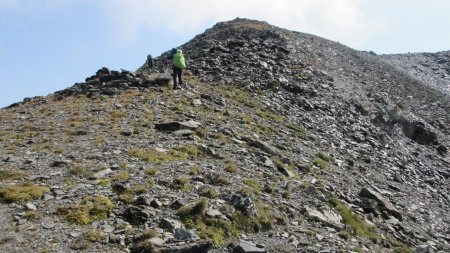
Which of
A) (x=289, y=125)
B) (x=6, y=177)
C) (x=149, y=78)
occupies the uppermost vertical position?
(x=149, y=78)

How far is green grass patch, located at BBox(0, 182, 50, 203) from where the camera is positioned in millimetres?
14992

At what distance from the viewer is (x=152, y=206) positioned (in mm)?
15305

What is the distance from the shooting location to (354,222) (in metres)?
18.3

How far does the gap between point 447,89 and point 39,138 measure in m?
60.2

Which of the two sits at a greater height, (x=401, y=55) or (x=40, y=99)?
(x=401, y=55)

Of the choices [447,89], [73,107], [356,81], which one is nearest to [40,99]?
[73,107]

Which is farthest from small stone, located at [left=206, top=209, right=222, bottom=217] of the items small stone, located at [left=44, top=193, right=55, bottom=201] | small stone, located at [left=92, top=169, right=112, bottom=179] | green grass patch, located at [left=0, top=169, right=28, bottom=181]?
green grass patch, located at [left=0, top=169, right=28, bottom=181]

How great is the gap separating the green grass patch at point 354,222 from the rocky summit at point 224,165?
68mm

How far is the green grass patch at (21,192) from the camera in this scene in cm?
1499

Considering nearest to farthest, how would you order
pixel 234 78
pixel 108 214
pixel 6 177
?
pixel 108 214, pixel 6 177, pixel 234 78

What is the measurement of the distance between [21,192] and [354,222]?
40.1 feet

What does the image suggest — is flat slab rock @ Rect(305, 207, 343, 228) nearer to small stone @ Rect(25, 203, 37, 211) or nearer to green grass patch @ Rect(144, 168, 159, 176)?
green grass patch @ Rect(144, 168, 159, 176)

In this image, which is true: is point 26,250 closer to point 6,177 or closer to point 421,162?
point 6,177

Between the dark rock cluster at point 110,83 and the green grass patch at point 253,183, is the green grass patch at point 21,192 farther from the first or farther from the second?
the dark rock cluster at point 110,83
